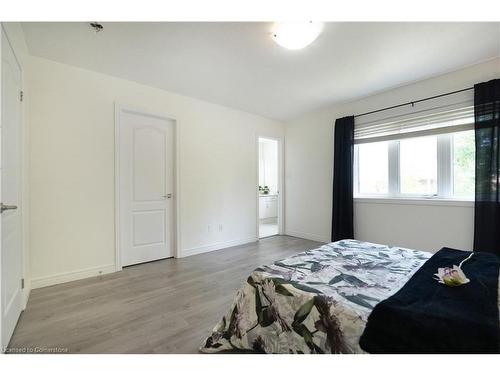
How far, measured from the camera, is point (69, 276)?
2678 millimetres

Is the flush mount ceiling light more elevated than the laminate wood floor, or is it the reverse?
the flush mount ceiling light

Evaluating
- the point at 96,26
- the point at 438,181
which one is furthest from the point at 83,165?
the point at 438,181

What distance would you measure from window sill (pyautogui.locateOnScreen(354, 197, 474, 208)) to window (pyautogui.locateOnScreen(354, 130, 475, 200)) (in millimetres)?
91

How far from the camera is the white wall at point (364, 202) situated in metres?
2.88

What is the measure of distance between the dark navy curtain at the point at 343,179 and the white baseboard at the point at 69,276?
343 centimetres

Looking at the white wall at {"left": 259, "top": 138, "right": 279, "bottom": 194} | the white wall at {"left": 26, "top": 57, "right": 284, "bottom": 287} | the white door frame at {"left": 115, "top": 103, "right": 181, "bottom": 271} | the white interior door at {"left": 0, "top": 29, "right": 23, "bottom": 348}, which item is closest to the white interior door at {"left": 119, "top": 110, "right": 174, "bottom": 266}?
the white door frame at {"left": 115, "top": 103, "right": 181, "bottom": 271}

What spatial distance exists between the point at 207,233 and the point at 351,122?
302 centimetres

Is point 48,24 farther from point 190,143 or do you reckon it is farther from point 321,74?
point 321,74

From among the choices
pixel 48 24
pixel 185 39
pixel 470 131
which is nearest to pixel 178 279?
pixel 185 39

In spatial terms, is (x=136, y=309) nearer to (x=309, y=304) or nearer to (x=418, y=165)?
(x=309, y=304)

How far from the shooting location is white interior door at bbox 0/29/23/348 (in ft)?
4.98

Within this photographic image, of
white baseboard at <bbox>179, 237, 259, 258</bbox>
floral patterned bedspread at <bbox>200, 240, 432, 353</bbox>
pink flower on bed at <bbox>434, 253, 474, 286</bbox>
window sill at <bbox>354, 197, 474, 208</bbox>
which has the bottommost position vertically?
white baseboard at <bbox>179, 237, 259, 258</bbox>

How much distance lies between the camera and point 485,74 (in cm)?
267

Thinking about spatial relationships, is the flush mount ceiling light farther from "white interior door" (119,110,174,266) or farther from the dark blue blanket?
"white interior door" (119,110,174,266)
